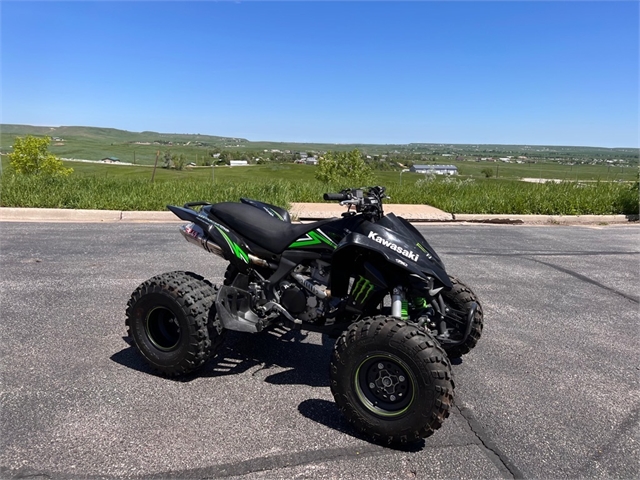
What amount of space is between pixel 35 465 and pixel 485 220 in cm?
1060

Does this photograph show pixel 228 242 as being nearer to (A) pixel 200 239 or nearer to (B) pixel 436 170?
(A) pixel 200 239

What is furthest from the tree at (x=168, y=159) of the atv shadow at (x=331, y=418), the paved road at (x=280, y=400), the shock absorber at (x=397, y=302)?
the shock absorber at (x=397, y=302)

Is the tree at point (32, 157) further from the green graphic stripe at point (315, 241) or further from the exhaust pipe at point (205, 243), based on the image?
the green graphic stripe at point (315, 241)

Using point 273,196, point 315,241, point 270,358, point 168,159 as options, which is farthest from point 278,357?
point 168,159

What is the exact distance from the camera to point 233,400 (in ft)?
11.3

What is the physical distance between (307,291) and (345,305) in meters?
0.30

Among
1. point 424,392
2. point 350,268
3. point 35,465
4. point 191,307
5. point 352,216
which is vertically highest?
point 352,216

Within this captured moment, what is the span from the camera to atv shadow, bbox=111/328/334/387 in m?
3.84

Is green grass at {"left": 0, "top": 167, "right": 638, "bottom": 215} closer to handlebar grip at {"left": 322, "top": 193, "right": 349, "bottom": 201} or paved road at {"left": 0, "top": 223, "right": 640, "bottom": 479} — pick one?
paved road at {"left": 0, "top": 223, "right": 640, "bottom": 479}

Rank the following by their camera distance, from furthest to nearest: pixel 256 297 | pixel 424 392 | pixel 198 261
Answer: pixel 198 261 < pixel 256 297 < pixel 424 392

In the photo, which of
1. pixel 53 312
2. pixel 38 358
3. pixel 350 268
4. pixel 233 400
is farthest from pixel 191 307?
pixel 53 312

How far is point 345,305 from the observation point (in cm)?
353

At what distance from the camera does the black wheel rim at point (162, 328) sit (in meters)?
3.82

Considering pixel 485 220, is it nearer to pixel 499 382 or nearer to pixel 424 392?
pixel 499 382
